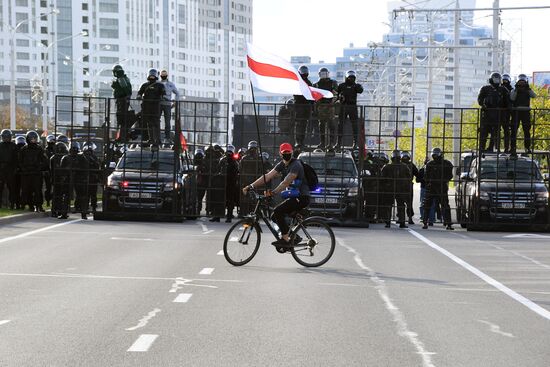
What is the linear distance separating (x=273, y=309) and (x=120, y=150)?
20.4 metres

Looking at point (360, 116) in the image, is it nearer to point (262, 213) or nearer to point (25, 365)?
point (262, 213)

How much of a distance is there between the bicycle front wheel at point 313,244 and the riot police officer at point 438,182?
1182cm

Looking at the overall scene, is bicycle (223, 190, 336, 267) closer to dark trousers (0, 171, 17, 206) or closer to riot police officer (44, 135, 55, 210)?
dark trousers (0, 171, 17, 206)

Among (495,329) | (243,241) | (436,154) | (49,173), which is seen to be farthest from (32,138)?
(495,329)

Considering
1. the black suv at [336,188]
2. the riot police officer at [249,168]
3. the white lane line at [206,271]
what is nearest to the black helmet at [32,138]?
the riot police officer at [249,168]

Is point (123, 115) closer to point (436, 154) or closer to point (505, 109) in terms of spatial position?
point (436, 154)

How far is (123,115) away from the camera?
28.4 meters

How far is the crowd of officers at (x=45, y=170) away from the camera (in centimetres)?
2780

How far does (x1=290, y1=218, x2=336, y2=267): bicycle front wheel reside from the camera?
16.2 metres

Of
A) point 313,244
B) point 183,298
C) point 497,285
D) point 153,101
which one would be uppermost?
point 153,101

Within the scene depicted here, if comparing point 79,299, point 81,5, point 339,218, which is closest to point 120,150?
point 339,218

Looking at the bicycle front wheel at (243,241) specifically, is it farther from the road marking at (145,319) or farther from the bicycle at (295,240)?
the road marking at (145,319)

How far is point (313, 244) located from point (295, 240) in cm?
27

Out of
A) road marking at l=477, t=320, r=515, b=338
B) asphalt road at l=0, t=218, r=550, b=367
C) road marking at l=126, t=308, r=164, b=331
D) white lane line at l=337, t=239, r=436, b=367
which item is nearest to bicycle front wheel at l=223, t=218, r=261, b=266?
asphalt road at l=0, t=218, r=550, b=367
